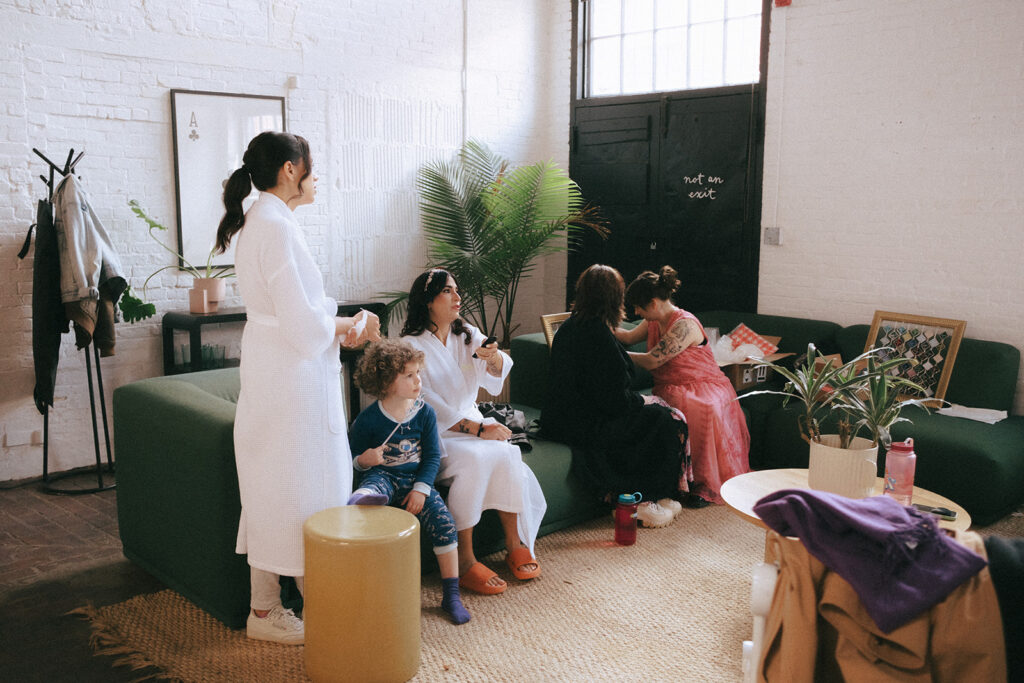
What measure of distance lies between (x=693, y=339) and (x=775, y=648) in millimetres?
2616

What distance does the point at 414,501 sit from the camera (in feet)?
→ 10.0

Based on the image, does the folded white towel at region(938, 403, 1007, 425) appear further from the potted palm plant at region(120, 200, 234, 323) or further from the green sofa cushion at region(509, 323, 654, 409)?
the potted palm plant at region(120, 200, 234, 323)

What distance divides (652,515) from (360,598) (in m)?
1.82

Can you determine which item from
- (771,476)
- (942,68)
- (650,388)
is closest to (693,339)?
(650,388)

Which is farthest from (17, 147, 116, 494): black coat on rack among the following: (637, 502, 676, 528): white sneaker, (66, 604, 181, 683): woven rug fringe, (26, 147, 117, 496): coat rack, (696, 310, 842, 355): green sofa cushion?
(696, 310, 842, 355): green sofa cushion

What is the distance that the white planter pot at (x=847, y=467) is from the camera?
293 centimetres

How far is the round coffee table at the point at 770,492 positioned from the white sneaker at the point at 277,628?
1.53m

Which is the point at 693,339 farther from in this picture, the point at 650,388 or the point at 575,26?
the point at 575,26

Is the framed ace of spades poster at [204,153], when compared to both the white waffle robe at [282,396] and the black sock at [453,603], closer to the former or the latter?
the white waffle robe at [282,396]

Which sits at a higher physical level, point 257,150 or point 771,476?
point 257,150

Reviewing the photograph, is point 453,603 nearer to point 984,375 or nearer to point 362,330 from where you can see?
point 362,330

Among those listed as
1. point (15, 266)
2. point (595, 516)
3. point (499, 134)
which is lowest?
point (595, 516)

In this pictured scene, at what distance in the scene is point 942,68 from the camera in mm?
4941

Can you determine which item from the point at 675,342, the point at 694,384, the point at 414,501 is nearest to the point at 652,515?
the point at 694,384
